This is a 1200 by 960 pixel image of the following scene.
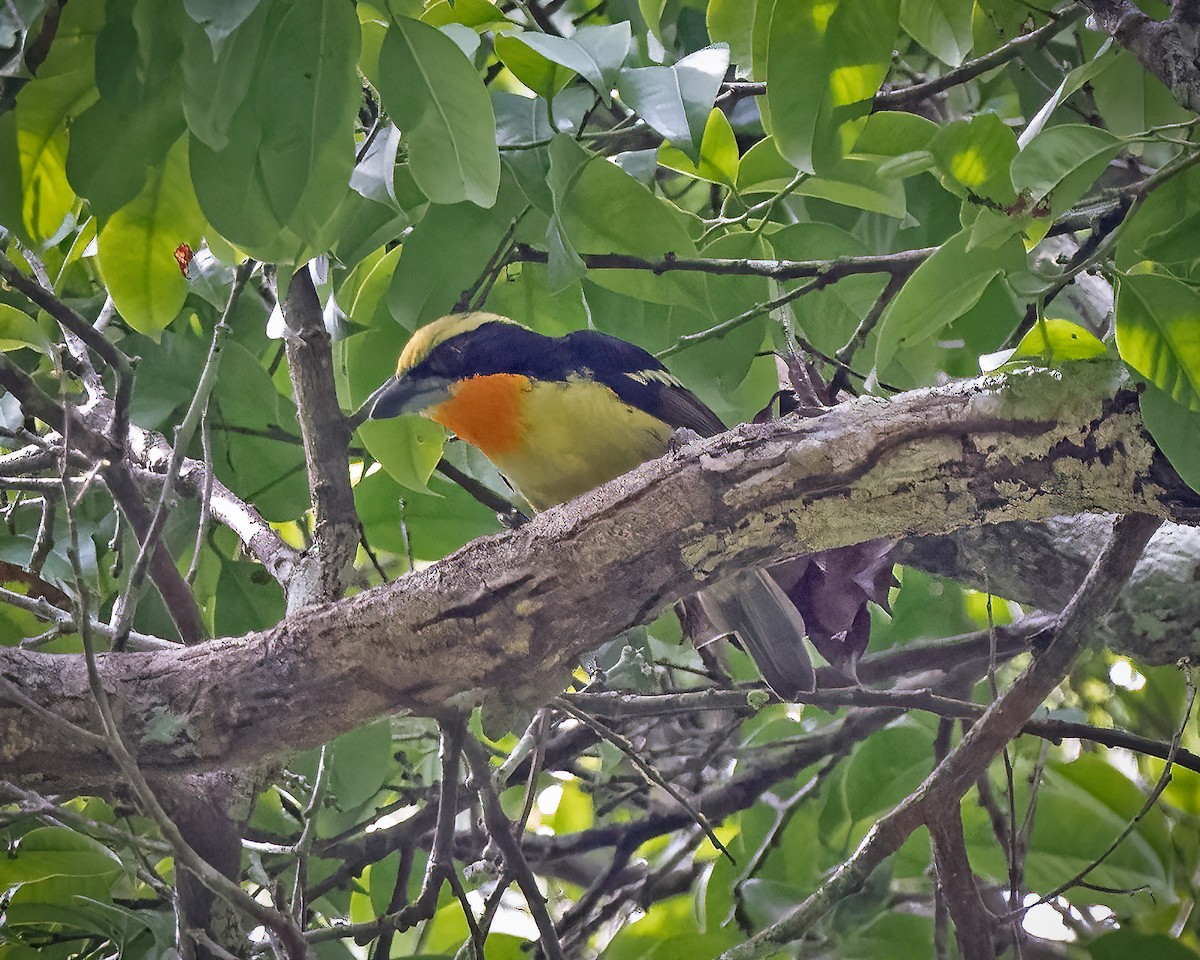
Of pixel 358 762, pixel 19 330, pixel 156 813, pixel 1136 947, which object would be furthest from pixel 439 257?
pixel 1136 947

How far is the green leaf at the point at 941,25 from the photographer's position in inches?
91.5

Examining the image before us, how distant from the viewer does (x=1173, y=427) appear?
1.59 meters

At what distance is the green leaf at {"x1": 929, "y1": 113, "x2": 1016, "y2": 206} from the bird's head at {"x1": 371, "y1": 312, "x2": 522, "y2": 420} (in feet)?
4.74

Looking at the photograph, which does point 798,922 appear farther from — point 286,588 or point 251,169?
point 251,169

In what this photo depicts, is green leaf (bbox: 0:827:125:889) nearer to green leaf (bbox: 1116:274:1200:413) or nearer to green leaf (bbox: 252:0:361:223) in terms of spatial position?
green leaf (bbox: 252:0:361:223)

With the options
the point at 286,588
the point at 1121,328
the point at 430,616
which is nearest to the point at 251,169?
the point at 430,616

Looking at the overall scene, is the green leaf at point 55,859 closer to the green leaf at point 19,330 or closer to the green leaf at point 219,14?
the green leaf at point 19,330

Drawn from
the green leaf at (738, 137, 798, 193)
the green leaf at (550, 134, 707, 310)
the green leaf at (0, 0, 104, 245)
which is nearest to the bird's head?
the green leaf at (550, 134, 707, 310)

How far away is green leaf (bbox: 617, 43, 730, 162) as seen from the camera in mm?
1723

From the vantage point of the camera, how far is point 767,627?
280 centimetres

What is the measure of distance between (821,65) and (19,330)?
1.86 meters

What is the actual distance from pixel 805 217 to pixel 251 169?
154 cm

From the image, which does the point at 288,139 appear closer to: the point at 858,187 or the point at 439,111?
the point at 439,111

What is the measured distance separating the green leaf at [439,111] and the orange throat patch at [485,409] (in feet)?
3.68
